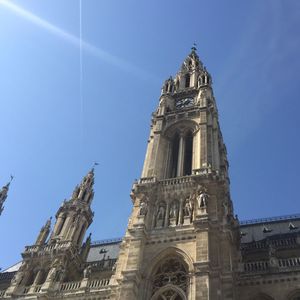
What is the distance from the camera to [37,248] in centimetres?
3816

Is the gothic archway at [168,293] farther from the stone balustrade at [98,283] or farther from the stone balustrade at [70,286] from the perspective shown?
the stone balustrade at [70,286]

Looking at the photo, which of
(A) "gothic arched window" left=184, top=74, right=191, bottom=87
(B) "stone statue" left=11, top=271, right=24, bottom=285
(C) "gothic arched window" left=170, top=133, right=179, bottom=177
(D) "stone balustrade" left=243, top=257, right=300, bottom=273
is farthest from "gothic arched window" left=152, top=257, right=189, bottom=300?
(A) "gothic arched window" left=184, top=74, right=191, bottom=87

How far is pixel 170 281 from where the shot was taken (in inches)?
1079

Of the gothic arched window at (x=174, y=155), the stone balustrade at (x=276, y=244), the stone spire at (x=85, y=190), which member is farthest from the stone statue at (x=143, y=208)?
the stone spire at (x=85, y=190)

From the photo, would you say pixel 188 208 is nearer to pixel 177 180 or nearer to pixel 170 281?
pixel 177 180

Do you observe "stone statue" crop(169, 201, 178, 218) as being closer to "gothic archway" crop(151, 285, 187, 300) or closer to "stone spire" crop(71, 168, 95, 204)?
"gothic archway" crop(151, 285, 187, 300)

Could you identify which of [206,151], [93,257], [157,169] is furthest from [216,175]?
[93,257]

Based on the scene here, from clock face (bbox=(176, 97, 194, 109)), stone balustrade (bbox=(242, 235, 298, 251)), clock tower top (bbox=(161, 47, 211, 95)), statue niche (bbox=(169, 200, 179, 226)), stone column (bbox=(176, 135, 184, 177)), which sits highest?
clock tower top (bbox=(161, 47, 211, 95))

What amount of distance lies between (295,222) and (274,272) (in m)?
16.7

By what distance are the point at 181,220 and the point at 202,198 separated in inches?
85.1

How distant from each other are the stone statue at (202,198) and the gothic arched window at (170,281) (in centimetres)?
428

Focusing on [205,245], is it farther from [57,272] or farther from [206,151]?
[57,272]

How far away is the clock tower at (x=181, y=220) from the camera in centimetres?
2683

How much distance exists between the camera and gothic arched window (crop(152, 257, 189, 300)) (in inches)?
1051
